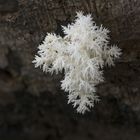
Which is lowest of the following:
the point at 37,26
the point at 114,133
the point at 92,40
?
the point at 114,133

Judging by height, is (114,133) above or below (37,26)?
below

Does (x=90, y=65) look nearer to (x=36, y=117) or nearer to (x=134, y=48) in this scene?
(x=134, y=48)

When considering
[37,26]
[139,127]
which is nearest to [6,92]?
[37,26]

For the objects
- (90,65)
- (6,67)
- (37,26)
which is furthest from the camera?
(6,67)

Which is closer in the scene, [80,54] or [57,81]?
[80,54]

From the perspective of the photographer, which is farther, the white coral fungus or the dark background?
the dark background
